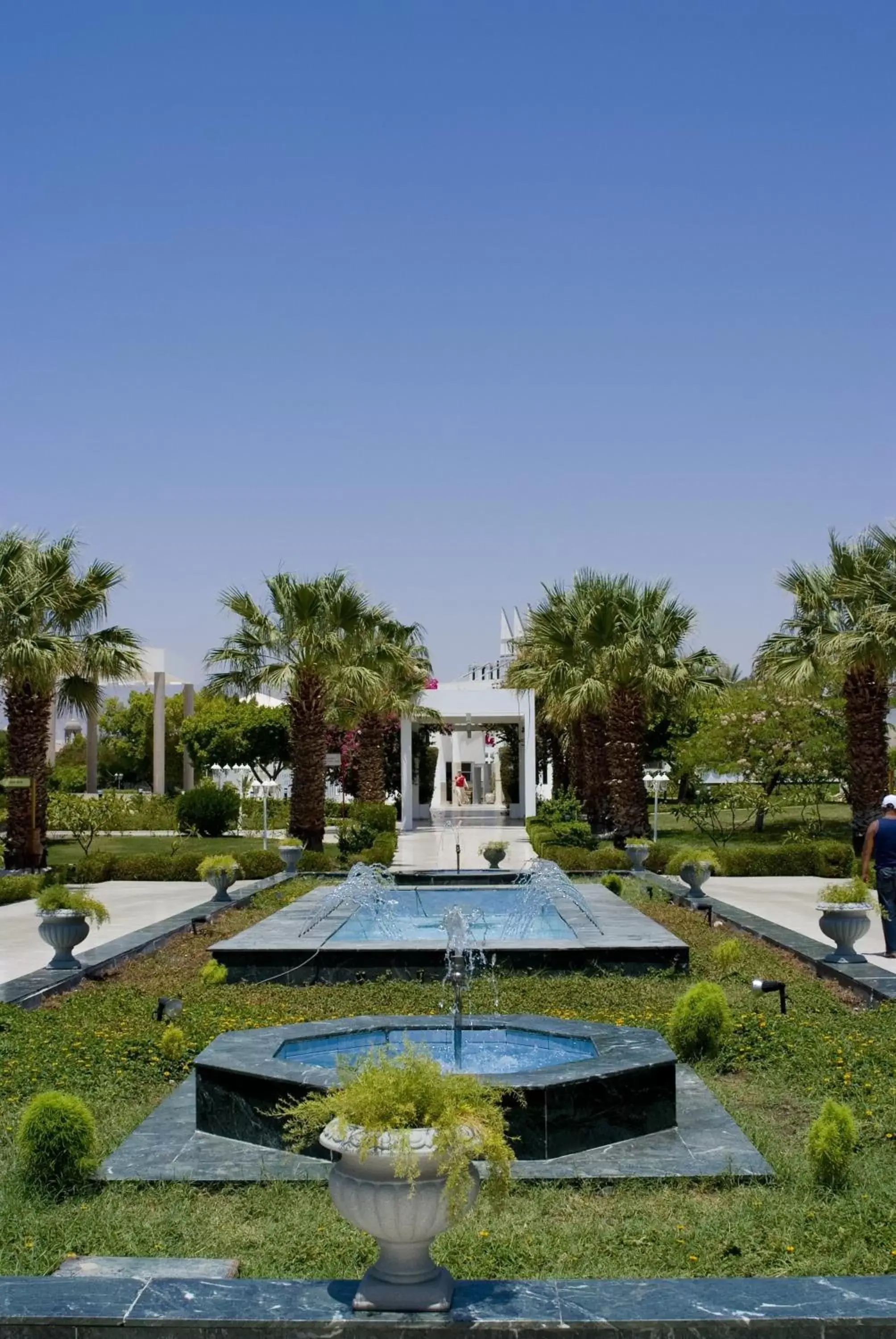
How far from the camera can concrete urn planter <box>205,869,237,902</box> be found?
1872 centimetres

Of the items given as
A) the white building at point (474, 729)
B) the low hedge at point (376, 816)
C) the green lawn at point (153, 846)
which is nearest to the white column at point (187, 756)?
the white building at point (474, 729)

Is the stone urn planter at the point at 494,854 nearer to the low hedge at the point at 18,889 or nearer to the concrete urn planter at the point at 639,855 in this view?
the concrete urn planter at the point at 639,855

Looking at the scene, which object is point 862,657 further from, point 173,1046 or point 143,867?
point 173,1046

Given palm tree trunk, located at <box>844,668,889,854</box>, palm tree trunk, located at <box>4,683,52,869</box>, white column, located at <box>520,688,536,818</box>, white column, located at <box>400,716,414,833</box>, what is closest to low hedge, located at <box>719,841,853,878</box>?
palm tree trunk, located at <box>844,668,889,854</box>

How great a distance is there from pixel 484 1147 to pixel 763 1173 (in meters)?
2.48

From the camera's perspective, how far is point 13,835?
2438cm

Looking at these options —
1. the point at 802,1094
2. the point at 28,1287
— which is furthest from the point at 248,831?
the point at 28,1287

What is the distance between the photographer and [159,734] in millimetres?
51844

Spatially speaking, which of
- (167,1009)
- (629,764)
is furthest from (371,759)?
(167,1009)

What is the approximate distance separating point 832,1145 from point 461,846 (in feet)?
87.7

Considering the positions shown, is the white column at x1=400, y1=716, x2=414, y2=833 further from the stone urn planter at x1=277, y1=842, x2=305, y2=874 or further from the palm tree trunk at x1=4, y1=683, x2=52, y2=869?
the stone urn planter at x1=277, y1=842, x2=305, y2=874

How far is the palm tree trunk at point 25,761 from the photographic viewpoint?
2425 cm

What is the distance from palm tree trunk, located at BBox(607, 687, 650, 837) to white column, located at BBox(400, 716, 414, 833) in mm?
11950

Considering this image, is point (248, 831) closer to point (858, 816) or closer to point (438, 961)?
point (858, 816)
